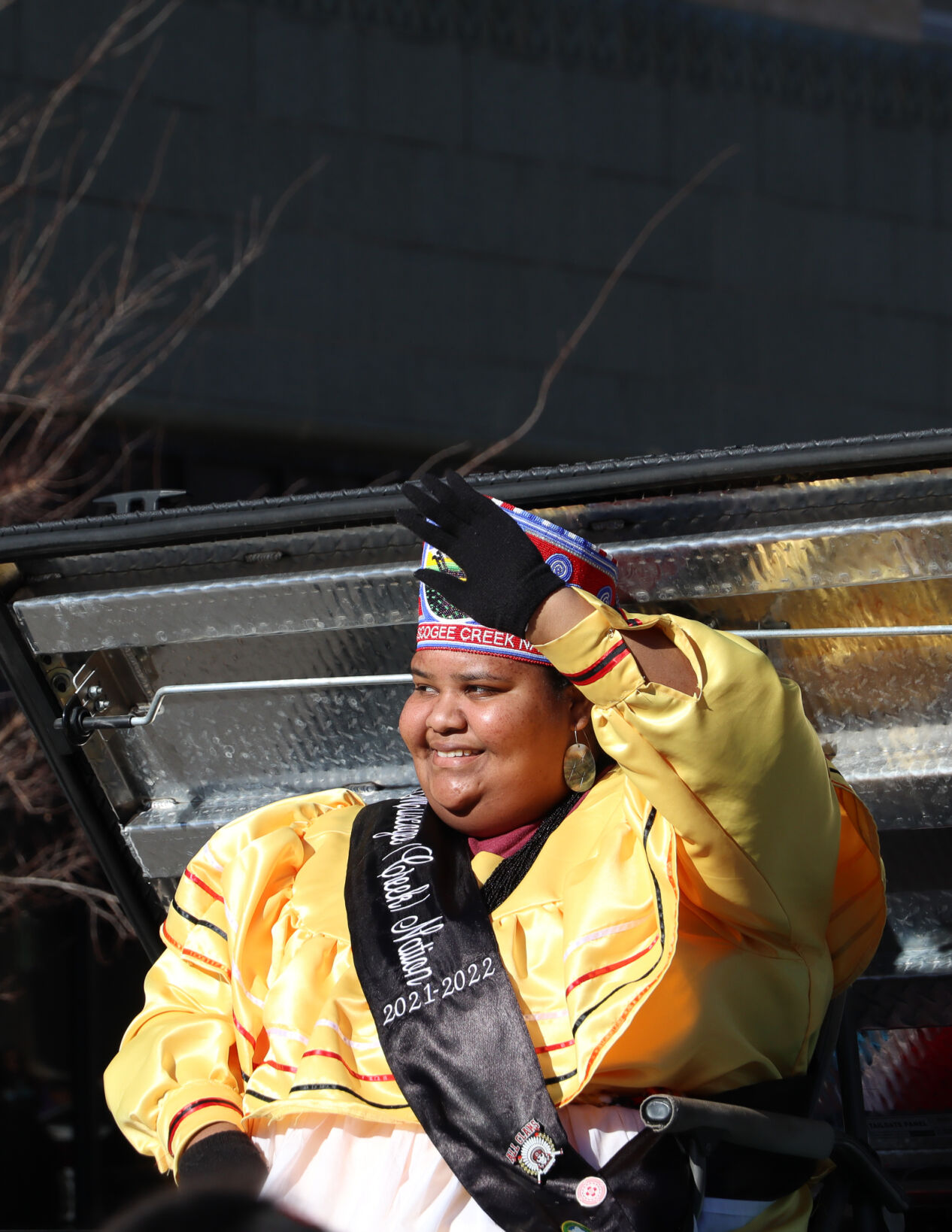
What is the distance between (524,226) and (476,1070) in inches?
223

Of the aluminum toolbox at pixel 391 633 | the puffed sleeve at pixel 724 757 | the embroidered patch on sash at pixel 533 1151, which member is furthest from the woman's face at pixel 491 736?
the embroidered patch on sash at pixel 533 1151

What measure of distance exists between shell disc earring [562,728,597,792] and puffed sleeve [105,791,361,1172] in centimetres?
44

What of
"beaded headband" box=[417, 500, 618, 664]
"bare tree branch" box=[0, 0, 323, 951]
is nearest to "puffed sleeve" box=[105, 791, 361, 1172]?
"beaded headband" box=[417, 500, 618, 664]

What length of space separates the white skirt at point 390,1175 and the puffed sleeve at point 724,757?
1.14 feet

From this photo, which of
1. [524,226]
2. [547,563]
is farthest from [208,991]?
[524,226]

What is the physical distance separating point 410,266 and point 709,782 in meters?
5.47

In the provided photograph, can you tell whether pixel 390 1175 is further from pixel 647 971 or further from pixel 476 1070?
pixel 647 971

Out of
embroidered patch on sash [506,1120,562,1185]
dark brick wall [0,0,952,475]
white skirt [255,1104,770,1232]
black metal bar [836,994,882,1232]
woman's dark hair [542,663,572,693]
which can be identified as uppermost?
dark brick wall [0,0,952,475]

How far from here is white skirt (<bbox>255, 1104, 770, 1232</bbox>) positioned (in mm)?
1777

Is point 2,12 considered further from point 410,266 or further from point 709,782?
point 709,782

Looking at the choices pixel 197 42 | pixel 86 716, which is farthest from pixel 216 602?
pixel 197 42

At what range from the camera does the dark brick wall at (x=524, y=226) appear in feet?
20.7

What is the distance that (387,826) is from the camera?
7.00ft

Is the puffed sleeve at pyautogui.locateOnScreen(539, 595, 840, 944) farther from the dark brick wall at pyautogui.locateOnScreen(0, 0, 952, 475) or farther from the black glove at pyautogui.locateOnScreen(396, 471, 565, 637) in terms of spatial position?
the dark brick wall at pyautogui.locateOnScreen(0, 0, 952, 475)
